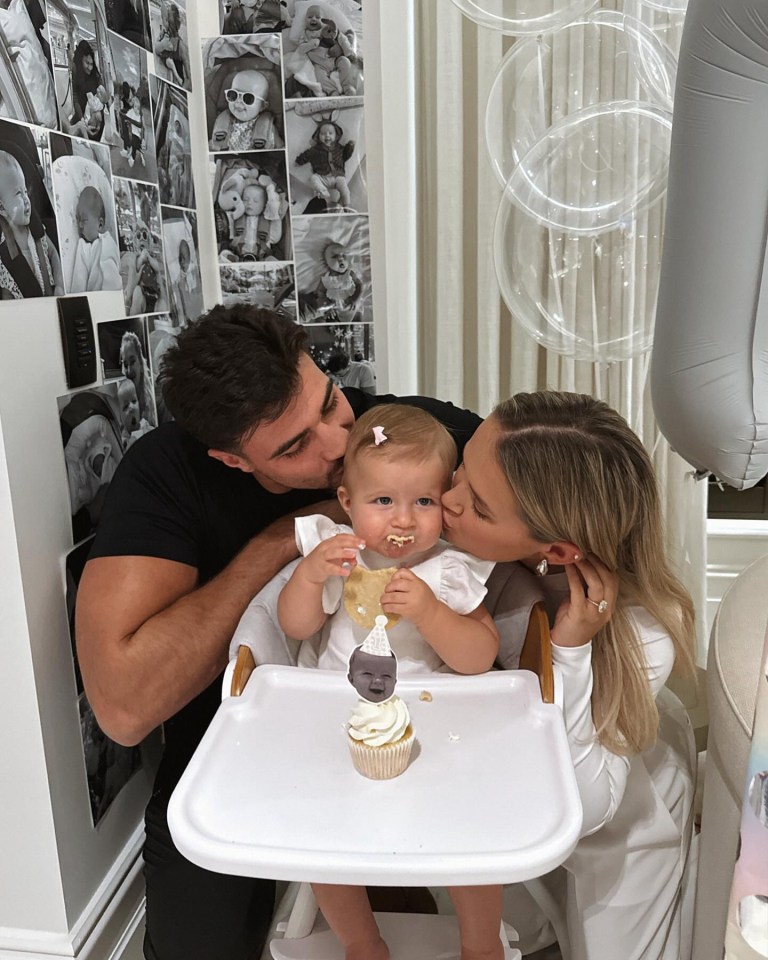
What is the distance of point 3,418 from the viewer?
1297mm

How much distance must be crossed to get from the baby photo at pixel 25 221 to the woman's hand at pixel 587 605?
0.98 m

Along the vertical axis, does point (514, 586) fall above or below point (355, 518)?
below

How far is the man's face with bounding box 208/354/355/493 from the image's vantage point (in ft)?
4.62

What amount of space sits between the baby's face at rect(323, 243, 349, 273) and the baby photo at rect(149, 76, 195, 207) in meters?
0.36

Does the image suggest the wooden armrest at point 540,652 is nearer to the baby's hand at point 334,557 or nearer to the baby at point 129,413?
the baby's hand at point 334,557

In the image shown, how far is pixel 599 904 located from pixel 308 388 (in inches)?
39.4

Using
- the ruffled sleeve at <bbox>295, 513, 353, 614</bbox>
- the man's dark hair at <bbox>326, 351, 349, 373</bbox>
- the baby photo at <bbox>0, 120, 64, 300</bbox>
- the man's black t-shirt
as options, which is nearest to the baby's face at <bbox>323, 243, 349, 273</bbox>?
the man's dark hair at <bbox>326, 351, 349, 373</bbox>

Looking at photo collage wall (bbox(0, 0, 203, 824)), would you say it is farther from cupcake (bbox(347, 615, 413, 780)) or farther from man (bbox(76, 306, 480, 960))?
cupcake (bbox(347, 615, 413, 780))

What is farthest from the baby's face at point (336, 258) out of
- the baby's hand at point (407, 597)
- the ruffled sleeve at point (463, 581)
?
the baby's hand at point (407, 597)

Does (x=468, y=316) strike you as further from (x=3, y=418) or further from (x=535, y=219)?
(x=3, y=418)

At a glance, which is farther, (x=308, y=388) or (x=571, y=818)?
(x=308, y=388)

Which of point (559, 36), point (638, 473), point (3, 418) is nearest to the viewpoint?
point (638, 473)

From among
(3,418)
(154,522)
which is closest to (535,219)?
(154,522)

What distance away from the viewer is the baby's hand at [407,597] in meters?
1.11
